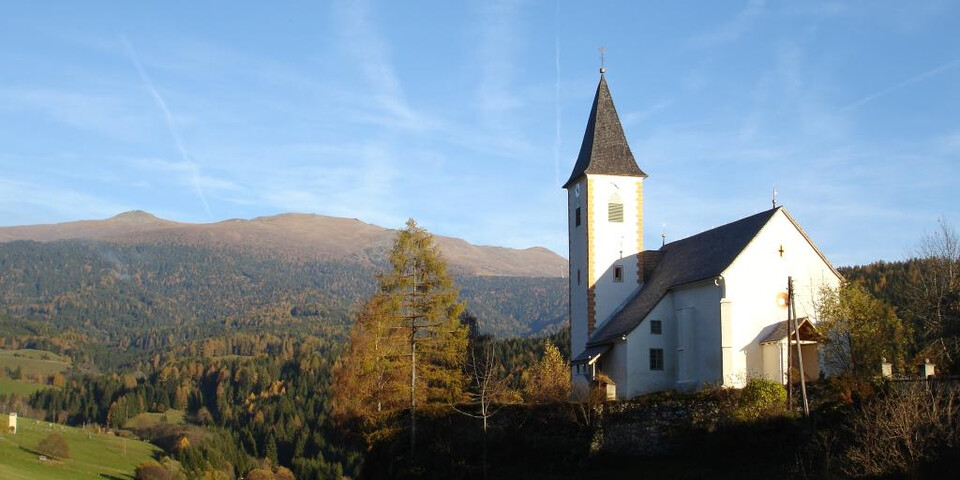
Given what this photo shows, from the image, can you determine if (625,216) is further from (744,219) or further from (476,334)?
(476,334)

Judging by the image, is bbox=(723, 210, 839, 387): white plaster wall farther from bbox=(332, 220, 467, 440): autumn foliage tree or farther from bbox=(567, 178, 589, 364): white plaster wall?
bbox=(332, 220, 467, 440): autumn foliage tree

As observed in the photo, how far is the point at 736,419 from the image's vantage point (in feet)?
113

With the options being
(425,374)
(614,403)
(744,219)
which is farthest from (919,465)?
(425,374)

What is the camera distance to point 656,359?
44.8m

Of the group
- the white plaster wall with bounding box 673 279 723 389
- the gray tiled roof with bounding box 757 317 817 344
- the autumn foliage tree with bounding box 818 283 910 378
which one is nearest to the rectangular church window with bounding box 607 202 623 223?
the white plaster wall with bounding box 673 279 723 389

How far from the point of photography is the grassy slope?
112 m

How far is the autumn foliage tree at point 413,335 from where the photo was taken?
43312 millimetres

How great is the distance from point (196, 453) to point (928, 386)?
12233 centimetres

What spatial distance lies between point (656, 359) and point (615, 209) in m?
9.09

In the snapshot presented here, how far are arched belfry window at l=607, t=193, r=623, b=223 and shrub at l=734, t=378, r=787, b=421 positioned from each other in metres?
16.4

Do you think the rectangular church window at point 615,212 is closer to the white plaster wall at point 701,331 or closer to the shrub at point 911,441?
the white plaster wall at point 701,331

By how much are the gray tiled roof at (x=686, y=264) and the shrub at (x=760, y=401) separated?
7.05 meters

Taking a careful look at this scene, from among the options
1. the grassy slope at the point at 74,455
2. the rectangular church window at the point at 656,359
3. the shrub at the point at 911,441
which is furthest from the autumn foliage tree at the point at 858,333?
the grassy slope at the point at 74,455

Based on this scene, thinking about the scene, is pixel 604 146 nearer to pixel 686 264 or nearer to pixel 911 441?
pixel 686 264
